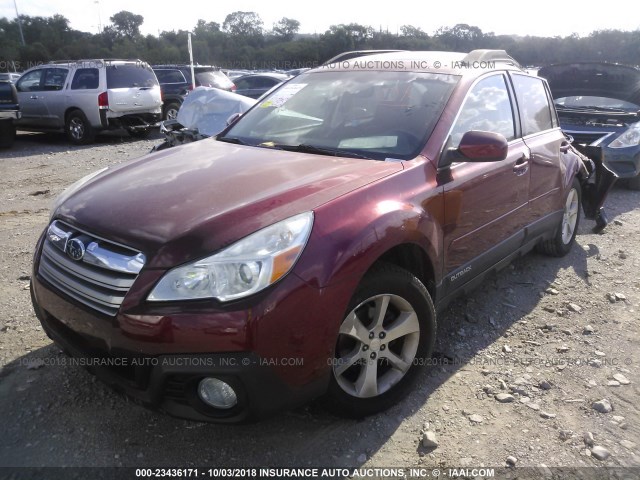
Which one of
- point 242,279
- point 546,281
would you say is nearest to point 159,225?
point 242,279

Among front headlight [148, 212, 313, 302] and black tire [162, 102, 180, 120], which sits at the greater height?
front headlight [148, 212, 313, 302]

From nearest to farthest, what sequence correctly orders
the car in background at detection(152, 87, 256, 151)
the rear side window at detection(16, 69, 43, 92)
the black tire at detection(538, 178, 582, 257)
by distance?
the black tire at detection(538, 178, 582, 257), the car in background at detection(152, 87, 256, 151), the rear side window at detection(16, 69, 43, 92)

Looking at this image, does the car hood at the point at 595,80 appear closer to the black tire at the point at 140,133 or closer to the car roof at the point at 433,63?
the car roof at the point at 433,63

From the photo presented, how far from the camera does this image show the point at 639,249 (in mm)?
5078

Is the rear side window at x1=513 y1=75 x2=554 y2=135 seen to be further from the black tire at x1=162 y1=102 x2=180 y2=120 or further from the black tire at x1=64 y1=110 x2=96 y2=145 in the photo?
the black tire at x1=162 y1=102 x2=180 y2=120

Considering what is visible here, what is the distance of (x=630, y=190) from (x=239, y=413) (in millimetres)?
7245

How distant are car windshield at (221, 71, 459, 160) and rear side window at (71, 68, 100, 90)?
30.0 feet

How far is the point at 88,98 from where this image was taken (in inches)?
446

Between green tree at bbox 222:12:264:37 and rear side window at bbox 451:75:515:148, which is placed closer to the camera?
rear side window at bbox 451:75:515:148

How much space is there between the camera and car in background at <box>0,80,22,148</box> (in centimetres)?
1086

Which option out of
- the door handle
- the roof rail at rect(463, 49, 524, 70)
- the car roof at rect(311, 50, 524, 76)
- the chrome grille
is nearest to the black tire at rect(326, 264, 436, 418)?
the chrome grille

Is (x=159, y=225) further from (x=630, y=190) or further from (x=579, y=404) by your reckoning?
(x=630, y=190)

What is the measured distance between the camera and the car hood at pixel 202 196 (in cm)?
208

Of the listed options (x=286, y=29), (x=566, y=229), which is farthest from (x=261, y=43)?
(x=566, y=229)
